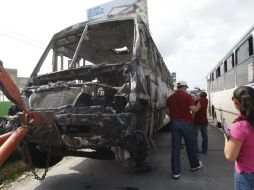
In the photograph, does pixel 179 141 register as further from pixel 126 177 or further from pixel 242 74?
pixel 242 74

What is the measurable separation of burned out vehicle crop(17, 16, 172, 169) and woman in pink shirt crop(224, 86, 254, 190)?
2170 millimetres

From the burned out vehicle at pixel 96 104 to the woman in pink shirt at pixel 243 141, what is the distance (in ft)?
7.12

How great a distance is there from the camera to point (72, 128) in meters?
5.13

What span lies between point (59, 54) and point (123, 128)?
126 inches

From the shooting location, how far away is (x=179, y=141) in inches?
250

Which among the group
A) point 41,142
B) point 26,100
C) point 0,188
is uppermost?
point 26,100

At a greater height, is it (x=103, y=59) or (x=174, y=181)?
(x=103, y=59)

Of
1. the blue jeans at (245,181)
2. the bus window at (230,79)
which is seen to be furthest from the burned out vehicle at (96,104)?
the bus window at (230,79)

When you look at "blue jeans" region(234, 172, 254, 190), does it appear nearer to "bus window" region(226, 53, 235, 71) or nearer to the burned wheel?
the burned wheel

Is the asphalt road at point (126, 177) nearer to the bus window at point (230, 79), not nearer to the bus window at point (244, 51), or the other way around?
the bus window at point (244, 51)

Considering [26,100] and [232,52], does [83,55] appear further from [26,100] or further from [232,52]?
[232,52]

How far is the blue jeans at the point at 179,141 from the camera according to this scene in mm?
6199

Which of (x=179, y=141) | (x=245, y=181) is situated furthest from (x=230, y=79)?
(x=245, y=181)

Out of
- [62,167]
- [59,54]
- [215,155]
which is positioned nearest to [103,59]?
[59,54]
